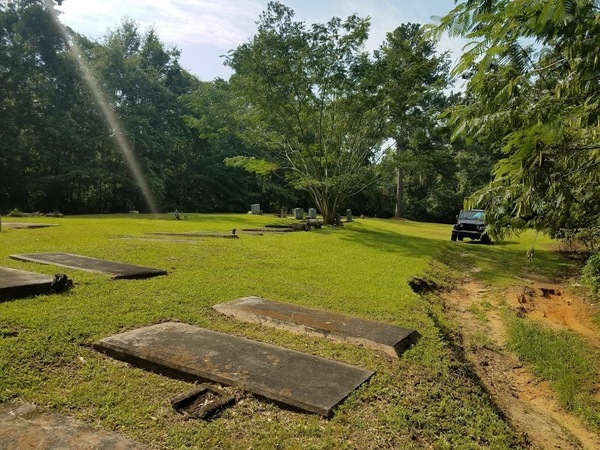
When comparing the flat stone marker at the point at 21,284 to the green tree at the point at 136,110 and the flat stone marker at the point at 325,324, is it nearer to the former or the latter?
the flat stone marker at the point at 325,324

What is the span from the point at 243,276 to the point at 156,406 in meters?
3.89

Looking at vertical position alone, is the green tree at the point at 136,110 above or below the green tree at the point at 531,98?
above

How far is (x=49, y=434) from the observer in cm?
212

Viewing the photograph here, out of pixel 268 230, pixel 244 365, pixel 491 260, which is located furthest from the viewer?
pixel 268 230

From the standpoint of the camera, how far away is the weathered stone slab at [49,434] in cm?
204

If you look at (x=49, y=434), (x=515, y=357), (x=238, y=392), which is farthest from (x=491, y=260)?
(x=49, y=434)

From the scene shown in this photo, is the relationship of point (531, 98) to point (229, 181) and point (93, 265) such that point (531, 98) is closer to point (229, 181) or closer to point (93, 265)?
point (93, 265)

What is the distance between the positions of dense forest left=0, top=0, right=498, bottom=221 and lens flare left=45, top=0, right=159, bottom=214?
9 cm

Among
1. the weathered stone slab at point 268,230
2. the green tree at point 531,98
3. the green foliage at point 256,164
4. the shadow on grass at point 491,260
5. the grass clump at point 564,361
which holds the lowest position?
the grass clump at point 564,361

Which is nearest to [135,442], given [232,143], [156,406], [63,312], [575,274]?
[156,406]

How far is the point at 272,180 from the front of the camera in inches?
1351

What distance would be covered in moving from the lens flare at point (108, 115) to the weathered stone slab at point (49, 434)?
83.9ft

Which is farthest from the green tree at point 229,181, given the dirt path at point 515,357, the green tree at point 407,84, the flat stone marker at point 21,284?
the flat stone marker at point 21,284

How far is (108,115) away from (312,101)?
15066mm
